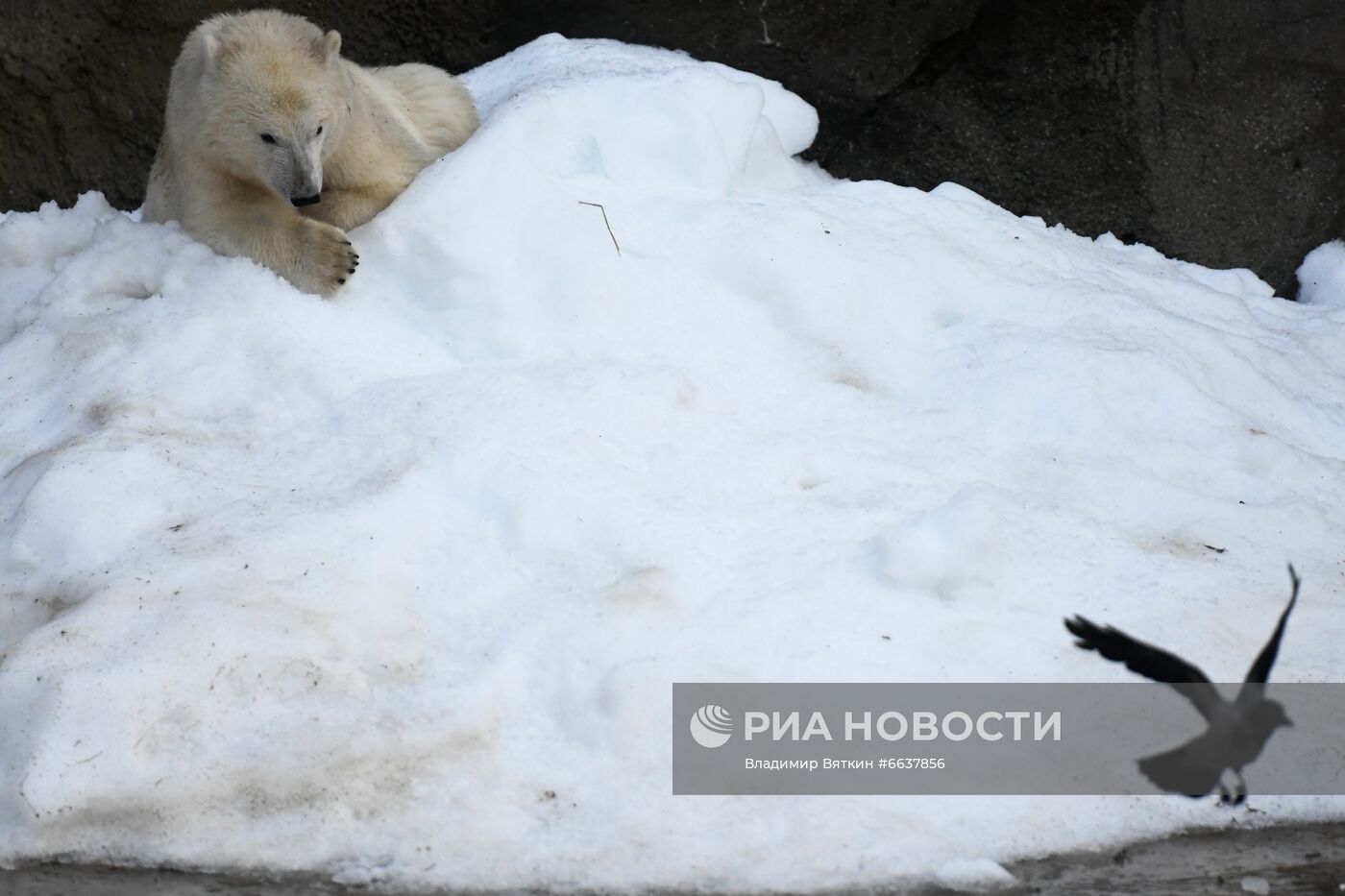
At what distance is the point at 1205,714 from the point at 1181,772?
0.61 ft

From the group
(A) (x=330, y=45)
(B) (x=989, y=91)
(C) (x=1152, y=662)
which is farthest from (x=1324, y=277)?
(A) (x=330, y=45)

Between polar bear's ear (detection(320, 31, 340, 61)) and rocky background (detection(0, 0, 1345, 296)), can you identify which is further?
rocky background (detection(0, 0, 1345, 296))

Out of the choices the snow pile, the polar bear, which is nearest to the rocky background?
the snow pile

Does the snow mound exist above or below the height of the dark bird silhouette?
above

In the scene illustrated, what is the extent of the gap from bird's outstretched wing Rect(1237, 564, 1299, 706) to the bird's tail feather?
21cm

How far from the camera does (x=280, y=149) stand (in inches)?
142

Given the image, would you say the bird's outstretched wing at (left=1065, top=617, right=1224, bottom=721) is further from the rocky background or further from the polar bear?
the rocky background

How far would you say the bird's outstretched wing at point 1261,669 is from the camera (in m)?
2.64

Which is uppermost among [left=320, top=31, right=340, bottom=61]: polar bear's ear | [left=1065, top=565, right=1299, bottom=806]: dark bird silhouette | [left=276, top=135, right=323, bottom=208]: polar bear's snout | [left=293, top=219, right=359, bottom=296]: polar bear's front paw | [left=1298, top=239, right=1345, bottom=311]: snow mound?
[left=1298, top=239, right=1345, bottom=311]: snow mound

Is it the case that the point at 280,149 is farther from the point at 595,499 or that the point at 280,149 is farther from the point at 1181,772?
the point at 1181,772

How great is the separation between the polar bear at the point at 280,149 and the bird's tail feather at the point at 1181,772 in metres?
2.39

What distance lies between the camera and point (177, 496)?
3000 mm

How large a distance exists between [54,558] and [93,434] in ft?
1.45

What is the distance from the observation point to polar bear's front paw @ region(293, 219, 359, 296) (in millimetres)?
3600
